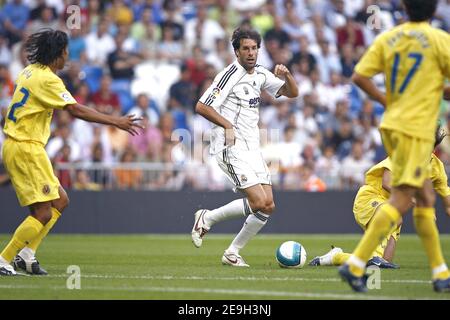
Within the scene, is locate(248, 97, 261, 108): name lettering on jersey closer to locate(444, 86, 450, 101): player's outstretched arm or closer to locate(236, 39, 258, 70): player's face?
locate(236, 39, 258, 70): player's face

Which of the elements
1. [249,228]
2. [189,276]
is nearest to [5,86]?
[249,228]

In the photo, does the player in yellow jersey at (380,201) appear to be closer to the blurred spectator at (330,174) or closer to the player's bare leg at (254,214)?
the player's bare leg at (254,214)

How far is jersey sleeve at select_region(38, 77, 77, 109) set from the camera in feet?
31.7

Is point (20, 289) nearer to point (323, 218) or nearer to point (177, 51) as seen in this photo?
point (323, 218)

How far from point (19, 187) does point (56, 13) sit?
12.7 meters

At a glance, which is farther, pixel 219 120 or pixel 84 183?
pixel 84 183

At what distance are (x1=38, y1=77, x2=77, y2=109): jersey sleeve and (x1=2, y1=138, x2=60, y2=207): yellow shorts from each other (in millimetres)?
481

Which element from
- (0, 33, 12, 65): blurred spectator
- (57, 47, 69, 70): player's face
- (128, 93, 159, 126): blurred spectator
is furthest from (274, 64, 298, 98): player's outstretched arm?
(0, 33, 12, 65): blurred spectator

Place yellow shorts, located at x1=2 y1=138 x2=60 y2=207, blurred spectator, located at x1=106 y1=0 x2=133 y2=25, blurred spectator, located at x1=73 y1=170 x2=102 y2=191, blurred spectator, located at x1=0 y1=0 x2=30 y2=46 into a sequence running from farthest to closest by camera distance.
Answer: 1. blurred spectator, located at x1=106 y1=0 x2=133 y2=25
2. blurred spectator, located at x1=0 y1=0 x2=30 y2=46
3. blurred spectator, located at x1=73 y1=170 x2=102 y2=191
4. yellow shorts, located at x1=2 y1=138 x2=60 y2=207

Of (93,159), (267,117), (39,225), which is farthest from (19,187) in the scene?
(267,117)

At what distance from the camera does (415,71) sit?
8.18m

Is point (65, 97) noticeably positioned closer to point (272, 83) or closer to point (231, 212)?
point (231, 212)

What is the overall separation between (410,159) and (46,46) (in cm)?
396

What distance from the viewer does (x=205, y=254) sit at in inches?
538
